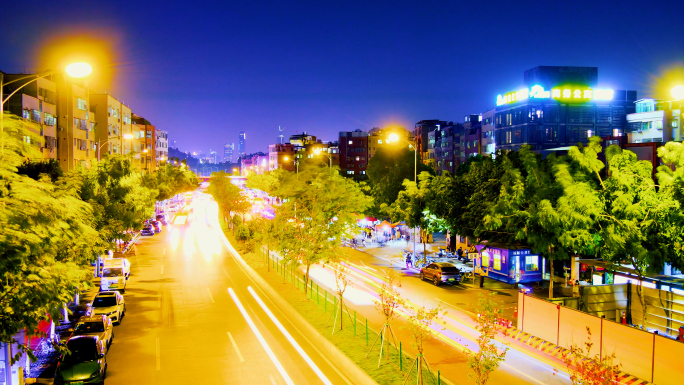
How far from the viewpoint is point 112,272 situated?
99.2 ft

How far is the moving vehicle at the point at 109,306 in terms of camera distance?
22.3 m

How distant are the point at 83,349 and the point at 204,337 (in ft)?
17.7

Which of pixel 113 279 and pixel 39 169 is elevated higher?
pixel 39 169

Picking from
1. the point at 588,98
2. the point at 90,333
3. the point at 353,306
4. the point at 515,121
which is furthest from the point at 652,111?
the point at 90,333

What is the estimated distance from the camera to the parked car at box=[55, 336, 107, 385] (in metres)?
14.7

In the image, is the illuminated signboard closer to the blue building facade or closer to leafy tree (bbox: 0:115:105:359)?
the blue building facade

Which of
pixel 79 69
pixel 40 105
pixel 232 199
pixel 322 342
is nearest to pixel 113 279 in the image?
pixel 322 342

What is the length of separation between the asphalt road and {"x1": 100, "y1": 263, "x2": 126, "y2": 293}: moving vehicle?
0.68 m

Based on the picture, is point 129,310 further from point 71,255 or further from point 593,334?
point 593,334

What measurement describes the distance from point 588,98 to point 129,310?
66.7 m

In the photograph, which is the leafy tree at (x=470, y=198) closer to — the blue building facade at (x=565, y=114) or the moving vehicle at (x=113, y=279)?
the moving vehicle at (x=113, y=279)

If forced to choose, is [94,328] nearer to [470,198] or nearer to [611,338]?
[611,338]

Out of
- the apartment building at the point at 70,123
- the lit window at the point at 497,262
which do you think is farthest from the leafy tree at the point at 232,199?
the lit window at the point at 497,262

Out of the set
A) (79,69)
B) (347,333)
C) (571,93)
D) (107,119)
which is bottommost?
(347,333)
